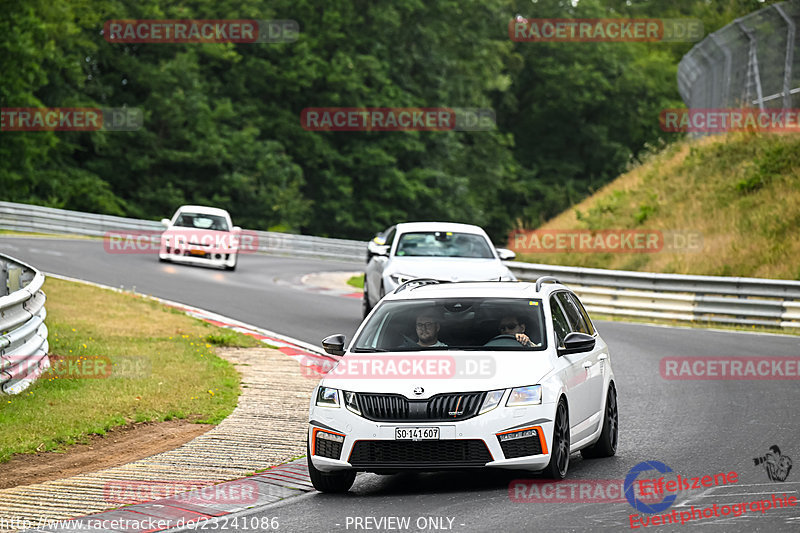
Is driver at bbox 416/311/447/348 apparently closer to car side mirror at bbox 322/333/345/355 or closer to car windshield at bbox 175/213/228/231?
car side mirror at bbox 322/333/345/355

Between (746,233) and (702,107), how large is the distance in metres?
9.43

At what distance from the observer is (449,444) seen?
28.7ft

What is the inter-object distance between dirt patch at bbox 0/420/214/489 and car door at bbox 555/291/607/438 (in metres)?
3.55

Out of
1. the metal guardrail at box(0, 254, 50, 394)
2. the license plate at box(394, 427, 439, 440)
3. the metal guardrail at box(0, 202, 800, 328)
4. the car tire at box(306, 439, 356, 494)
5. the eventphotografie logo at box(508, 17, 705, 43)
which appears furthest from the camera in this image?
the eventphotografie logo at box(508, 17, 705, 43)

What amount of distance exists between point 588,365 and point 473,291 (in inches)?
44.4

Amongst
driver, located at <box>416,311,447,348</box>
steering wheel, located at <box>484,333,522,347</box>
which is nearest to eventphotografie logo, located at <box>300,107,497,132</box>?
driver, located at <box>416,311,447,348</box>

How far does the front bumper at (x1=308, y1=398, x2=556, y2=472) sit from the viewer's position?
28.7 feet

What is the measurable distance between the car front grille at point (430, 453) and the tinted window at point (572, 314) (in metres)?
2.27

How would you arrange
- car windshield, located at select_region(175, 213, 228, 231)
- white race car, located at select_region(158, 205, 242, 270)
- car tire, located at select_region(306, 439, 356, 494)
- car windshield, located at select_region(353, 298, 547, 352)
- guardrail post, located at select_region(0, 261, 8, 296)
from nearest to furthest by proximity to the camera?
car tire, located at select_region(306, 439, 356, 494) < car windshield, located at select_region(353, 298, 547, 352) < guardrail post, located at select_region(0, 261, 8, 296) < white race car, located at select_region(158, 205, 242, 270) < car windshield, located at select_region(175, 213, 228, 231)

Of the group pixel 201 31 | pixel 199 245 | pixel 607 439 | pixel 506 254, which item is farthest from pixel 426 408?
pixel 201 31

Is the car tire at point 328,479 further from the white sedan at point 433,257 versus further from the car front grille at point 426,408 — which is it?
the white sedan at point 433,257

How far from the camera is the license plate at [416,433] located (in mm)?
8734

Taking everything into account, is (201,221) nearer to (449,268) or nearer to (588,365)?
(449,268)

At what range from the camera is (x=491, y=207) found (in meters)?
79.9
